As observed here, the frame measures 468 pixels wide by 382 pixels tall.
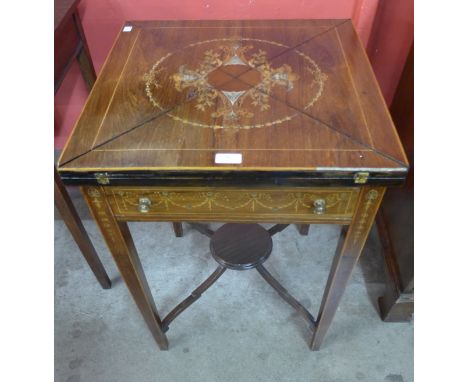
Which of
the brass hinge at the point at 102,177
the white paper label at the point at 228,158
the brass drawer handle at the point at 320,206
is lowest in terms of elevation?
the brass drawer handle at the point at 320,206

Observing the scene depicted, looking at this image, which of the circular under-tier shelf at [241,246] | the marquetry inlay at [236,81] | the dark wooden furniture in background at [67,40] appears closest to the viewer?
the marquetry inlay at [236,81]

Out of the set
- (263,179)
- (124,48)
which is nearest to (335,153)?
(263,179)

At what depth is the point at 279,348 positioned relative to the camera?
1188 mm

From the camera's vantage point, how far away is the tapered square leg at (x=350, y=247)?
70 centimetres

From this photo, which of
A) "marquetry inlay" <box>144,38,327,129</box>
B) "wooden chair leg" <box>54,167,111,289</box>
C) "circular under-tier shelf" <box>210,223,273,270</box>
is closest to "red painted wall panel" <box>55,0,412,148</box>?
A: "marquetry inlay" <box>144,38,327,129</box>

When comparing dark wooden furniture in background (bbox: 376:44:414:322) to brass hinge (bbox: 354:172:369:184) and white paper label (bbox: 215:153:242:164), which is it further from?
white paper label (bbox: 215:153:242:164)

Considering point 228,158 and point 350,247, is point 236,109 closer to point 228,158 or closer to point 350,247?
point 228,158

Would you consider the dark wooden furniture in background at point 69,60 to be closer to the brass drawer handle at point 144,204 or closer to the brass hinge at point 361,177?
the brass drawer handle at point 144,204

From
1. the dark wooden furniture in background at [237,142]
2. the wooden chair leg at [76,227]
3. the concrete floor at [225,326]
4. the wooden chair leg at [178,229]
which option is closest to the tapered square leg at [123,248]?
the dark wooden furniture in background at [237,142]

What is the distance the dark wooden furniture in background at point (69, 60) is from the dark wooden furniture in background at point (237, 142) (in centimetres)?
21

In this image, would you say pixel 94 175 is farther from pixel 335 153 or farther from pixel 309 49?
pixel 309 49

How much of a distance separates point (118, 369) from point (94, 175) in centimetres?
75

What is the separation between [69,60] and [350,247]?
89 centimetres

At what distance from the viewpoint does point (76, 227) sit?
114 centimetres
